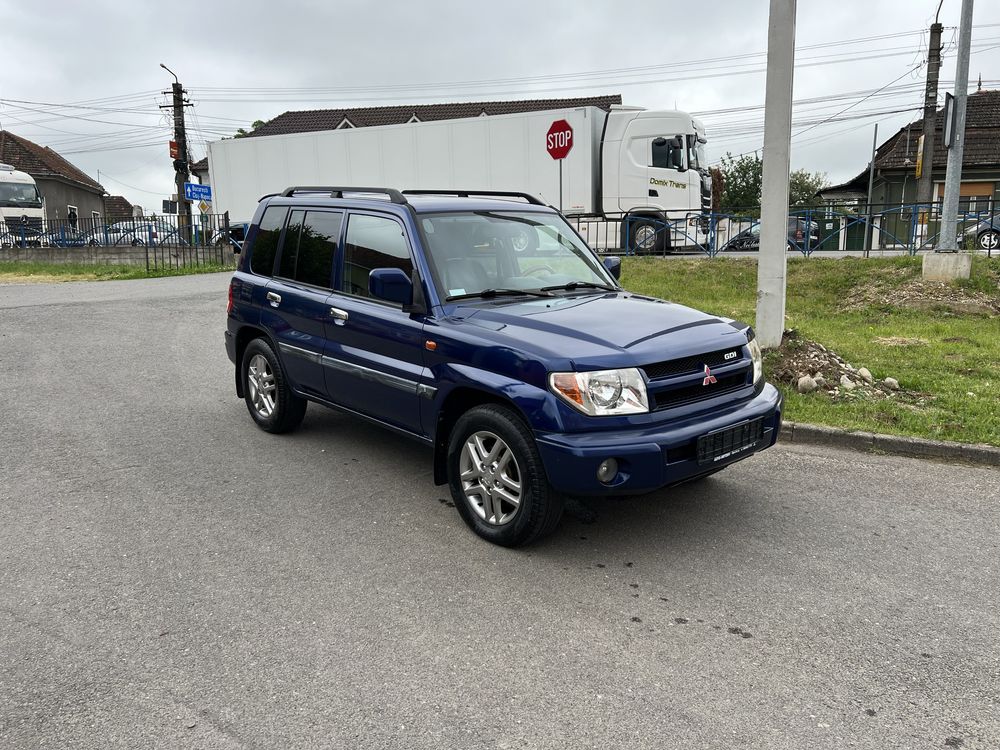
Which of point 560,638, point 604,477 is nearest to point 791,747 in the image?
point 560,638

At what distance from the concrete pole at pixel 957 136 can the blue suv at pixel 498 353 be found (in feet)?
28.5

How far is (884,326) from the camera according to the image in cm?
1090

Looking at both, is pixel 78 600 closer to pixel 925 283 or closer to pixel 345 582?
pixel 345 582

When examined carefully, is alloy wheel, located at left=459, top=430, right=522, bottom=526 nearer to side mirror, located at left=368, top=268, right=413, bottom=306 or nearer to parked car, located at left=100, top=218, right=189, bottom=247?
side mirror, located at left=368, top=268, right=413, bottom=306

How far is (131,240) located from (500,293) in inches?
976

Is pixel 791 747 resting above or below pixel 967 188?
below

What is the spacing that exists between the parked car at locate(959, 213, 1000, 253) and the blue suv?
45.2 ft

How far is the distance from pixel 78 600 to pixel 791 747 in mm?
3116

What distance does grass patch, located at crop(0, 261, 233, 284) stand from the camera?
20859 millimetres

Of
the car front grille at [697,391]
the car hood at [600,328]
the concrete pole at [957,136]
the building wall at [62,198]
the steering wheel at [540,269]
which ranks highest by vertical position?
the building wall at [62,198]

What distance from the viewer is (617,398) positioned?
393 centimetres

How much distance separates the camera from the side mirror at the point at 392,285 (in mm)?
4574

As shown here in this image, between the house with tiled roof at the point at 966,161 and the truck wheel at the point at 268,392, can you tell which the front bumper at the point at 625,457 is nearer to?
the truck wheel at the point at 268,392

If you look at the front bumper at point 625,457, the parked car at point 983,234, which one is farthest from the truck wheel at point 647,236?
the front bumper at point 625,457
